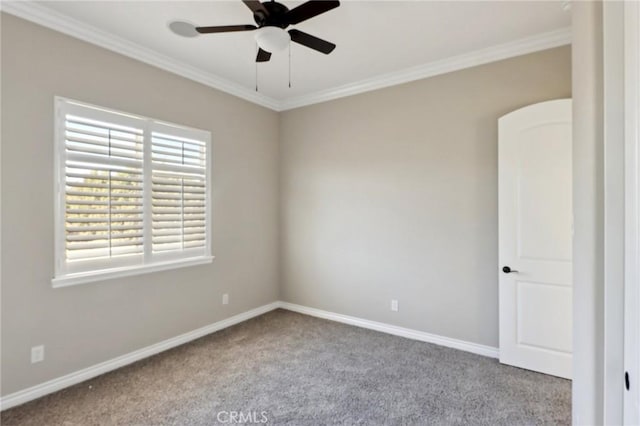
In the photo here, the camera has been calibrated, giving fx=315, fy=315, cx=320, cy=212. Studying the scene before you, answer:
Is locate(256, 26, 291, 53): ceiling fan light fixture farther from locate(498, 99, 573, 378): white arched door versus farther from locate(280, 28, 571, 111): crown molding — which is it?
locate(498, 99, 573, 378): white arched door

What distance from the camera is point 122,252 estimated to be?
2.92 metres

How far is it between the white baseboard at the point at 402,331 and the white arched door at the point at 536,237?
236 mm

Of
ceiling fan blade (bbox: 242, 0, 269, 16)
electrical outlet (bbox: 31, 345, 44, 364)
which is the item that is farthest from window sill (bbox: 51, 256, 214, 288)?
ceiling fan blade (bbox: 242, 0, 269, 16)

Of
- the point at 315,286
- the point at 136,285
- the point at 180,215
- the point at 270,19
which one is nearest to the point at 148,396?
the point at 136,285

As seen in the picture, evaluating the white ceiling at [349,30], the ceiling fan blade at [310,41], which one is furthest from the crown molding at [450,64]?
the ceiling fan blade at [310,41]

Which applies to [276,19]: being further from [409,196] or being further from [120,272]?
[120,272]

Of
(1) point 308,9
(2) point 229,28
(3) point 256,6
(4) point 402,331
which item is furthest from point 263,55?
(4) point 402,331

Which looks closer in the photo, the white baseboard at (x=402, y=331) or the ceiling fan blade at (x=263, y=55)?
the ceiling fan blade at (x=263, y=55)

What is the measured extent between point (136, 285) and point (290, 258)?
6.69 ft

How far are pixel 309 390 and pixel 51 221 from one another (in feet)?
8.03

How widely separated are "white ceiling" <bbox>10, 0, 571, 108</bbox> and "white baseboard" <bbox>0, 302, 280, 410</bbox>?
114 inches

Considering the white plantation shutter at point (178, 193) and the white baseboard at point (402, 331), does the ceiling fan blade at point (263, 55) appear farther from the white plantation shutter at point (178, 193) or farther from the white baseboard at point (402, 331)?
the white baseboard at point (402, 331)

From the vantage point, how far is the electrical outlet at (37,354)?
240 cm

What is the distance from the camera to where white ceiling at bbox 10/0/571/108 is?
239 centimetres
